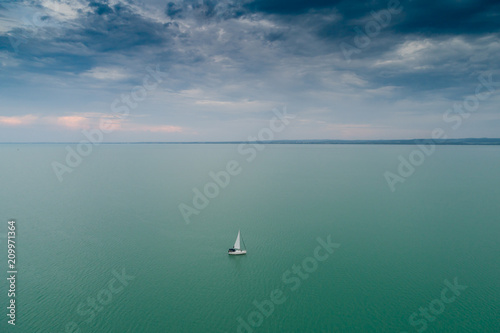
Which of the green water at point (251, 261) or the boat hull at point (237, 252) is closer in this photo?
the green water at point (251, 261)

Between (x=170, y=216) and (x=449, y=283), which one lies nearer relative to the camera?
(x=449, y=283)

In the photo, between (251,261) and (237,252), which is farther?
(237,252)

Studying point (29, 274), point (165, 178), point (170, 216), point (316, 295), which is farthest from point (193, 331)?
point (165, 178)

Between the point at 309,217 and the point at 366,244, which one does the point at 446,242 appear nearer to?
the point at 366,244

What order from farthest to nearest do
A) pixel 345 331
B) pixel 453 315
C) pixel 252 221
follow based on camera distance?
pixel 252 221
pixel 453 315
pixel 345 331

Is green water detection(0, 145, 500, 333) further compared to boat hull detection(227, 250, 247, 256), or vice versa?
boat hull detection(227, 250, 247, 256)

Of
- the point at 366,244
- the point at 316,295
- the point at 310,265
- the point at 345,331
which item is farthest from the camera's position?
the point at 366,244

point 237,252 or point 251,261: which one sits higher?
point 237,252

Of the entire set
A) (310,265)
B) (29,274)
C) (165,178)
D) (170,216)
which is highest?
(165,178)
